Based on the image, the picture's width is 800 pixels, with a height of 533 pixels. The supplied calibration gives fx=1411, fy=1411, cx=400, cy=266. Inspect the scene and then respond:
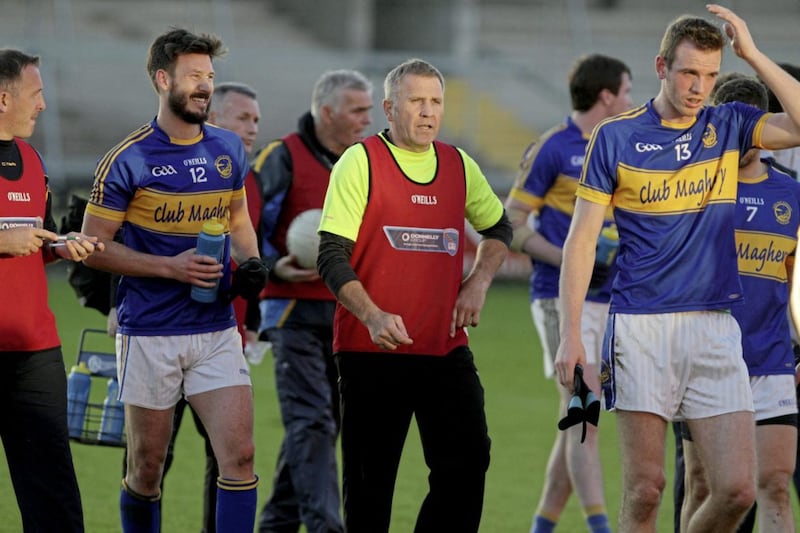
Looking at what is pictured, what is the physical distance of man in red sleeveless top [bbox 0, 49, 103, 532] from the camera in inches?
222

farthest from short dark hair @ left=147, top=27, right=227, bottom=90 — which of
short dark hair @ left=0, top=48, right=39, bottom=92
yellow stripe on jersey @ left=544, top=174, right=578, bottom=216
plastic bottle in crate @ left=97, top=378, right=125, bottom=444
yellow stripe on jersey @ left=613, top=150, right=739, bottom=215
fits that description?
yellow stripe on jersey @ left=544, top=174, right=578, bottom=216

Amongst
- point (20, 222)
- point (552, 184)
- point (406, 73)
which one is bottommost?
point (20, 222)

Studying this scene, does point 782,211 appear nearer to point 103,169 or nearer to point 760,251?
point 760,251

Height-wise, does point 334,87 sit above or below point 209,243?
above

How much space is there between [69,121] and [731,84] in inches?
696

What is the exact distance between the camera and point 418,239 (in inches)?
229

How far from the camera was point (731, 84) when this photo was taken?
21.4ft

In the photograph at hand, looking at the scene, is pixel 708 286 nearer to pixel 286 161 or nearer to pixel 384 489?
pixel 384 489

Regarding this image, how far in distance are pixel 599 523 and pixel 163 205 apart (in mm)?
3031

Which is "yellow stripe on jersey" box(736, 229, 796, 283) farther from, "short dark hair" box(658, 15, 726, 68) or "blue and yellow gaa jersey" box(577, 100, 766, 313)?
"short dark hair" box(658, 15, 726, 68)

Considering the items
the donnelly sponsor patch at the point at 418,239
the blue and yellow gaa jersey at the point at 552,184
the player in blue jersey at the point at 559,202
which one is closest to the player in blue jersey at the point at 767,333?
the donnelly sponsor patch at the point at 418,239

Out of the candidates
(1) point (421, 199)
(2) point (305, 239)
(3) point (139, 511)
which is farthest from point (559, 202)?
(3) point (139, 511)

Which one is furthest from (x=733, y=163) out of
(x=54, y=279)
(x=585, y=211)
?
(x=54, y=279)

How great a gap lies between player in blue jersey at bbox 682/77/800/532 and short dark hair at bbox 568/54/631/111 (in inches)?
77.7
